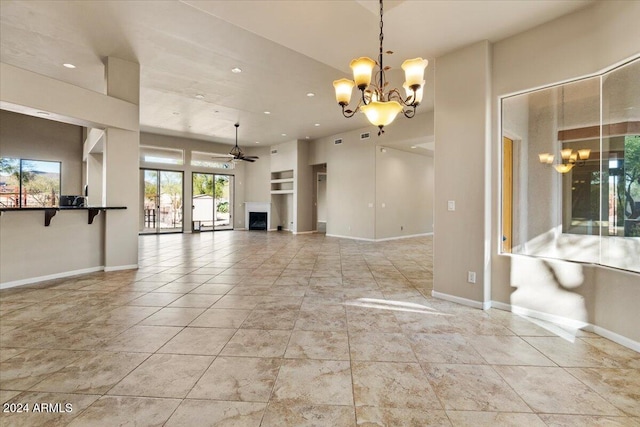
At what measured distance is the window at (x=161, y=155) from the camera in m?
11.1

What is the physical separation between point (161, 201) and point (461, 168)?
11.3 metres

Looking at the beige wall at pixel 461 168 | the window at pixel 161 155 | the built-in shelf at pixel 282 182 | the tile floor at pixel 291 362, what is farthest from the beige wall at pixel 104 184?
the built-in shelf at pixel 282 182

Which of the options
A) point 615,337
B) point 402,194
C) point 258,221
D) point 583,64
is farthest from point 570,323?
point 258,221

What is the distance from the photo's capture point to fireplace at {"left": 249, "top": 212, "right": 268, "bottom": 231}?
13.2 m

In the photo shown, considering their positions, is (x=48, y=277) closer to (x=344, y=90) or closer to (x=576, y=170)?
(x=344, y=90)

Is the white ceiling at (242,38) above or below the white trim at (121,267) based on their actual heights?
above

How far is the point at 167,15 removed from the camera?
3732mm

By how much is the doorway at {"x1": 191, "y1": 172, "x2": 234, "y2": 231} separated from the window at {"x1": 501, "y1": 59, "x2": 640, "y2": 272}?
1157cm

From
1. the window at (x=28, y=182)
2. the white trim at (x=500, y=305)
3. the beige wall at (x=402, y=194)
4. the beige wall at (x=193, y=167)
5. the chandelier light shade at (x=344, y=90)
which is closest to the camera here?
the chandelier light shade at (x=344, y=90)

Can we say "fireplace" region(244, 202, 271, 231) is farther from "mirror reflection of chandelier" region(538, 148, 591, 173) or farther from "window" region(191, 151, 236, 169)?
"mirror reflection of chandelier" region(538, 148, 591, 173)

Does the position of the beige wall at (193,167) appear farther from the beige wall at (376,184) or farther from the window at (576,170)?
the window at (576,170)

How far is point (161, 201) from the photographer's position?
1145cm

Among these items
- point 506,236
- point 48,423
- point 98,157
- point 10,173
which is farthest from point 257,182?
point 48,423

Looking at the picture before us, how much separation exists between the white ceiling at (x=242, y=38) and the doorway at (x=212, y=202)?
5391 mm
